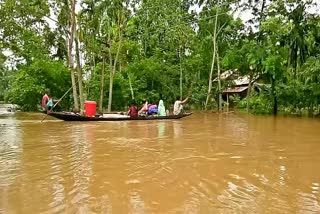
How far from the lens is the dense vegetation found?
78.8 ft

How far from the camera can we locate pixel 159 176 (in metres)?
6.84

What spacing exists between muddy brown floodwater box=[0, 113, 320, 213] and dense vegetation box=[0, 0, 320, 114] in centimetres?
1284

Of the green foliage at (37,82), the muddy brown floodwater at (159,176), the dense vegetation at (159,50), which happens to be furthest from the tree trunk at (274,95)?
the muddy brown floodwater at (159,176)

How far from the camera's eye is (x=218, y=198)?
5.45 metres

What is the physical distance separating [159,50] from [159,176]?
2686 centimetres

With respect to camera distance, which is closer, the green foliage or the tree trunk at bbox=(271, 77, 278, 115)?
the tree trunk at bbox=(271, 77, 278, 115)

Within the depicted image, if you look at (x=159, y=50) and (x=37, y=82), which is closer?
(x=37, y=82)

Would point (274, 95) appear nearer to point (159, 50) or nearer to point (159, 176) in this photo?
point (159, 50)

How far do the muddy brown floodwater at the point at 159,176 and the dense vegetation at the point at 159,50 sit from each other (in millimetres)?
12840

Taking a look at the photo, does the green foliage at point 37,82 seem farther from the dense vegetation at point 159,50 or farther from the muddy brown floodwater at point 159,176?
the muddy brown floodwater at point 159,176

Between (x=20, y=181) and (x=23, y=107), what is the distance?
82.6 feet

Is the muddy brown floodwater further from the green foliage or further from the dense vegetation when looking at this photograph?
the green foliage

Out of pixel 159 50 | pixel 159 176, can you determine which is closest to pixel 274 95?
pixel 159 50

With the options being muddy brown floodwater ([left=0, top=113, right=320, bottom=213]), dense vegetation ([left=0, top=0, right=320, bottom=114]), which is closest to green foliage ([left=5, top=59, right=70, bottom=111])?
dense vegetation ([left=0, top=0, right=320, bottom=114])
